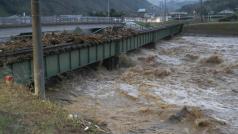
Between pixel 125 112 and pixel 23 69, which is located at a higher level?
pixel 23 69

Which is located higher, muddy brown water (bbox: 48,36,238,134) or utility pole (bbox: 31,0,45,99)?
utility pole (bbox: 31,0,45,99)

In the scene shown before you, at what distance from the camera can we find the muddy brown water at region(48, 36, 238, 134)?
16812 mm

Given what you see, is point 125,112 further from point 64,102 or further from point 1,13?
point 1,13

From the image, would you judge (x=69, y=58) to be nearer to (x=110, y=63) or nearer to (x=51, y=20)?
(x=110, y=63)

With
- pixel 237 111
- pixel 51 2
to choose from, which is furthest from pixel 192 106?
pixel 51 2

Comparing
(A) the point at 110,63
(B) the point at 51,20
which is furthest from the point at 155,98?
(B) the point at 51,20

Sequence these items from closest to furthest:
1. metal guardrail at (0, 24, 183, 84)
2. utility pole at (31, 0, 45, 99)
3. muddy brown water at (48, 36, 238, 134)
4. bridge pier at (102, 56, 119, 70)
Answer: utility pole at (31, 0, 45, 99) < muddy brown water at (48, 36, 238, 134) < metal guardrail at (0, 24, 183, 84) < bridge pier at (102, 56, 119, 70)

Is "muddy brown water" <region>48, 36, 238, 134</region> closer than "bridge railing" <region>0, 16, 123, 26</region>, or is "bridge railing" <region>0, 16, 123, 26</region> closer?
"muddy brown water" <region>48, 36, 238, 134</region>

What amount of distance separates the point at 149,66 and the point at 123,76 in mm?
7216

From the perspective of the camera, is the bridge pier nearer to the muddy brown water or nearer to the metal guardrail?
the metal guardrail

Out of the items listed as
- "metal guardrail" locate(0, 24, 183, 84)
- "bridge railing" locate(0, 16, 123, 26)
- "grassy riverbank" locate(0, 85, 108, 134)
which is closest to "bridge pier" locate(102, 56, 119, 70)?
"metal guardrail" locate(0, 24, 183, 84)

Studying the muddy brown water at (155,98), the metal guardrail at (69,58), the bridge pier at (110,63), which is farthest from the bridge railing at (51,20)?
the muddy brown water at (155,98)

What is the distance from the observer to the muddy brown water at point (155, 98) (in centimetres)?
1681

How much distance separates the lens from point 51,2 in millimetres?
180125
